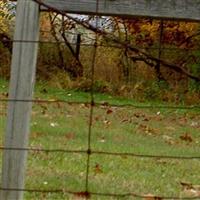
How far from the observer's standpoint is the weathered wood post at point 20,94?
4.70 m

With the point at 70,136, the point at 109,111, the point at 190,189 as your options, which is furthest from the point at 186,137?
the point at 190,189

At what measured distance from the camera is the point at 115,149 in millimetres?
9688

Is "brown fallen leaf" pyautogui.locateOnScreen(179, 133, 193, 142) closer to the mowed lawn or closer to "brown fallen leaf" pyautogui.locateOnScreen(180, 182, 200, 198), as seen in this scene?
the mowed lawn

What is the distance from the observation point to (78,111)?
576 inches

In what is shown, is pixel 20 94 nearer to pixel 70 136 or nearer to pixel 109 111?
pixel 70 136

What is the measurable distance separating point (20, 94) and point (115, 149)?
16.5 ft

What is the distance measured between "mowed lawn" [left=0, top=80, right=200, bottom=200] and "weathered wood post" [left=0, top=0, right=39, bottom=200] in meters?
0.84

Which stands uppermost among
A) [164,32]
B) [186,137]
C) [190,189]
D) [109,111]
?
[164,32]

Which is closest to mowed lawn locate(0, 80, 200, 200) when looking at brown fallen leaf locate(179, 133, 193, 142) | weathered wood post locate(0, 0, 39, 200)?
brown fallen leaf locate(179, 133, 193, 142)

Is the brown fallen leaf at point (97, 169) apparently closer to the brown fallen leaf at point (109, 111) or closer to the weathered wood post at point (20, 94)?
the weathered wood post at point (20, 94)

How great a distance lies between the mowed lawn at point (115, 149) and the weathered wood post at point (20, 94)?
84 centimetres

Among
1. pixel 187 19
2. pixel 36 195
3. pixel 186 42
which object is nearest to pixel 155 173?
pixel 36 195

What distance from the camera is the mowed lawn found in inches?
269

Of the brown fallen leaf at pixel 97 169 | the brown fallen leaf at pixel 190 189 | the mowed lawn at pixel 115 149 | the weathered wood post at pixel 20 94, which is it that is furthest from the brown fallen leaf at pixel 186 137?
the weathered wood post at pixel 20 94
